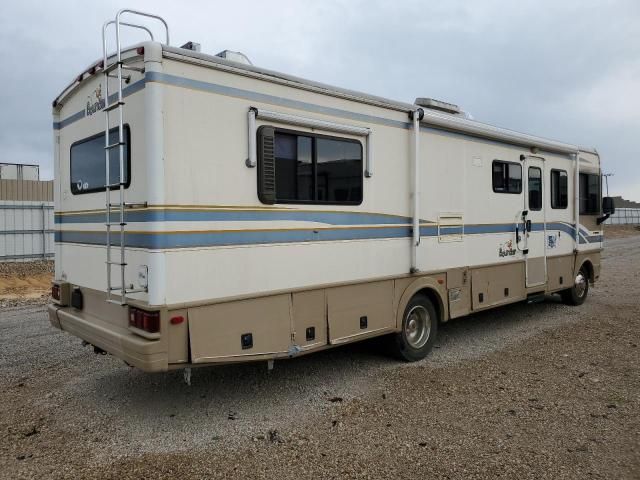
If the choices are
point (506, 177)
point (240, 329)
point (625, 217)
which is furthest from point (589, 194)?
point (625, 217)

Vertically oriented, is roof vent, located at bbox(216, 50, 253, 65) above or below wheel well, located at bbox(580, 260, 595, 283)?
above

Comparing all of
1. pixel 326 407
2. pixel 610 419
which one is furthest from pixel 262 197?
pixel 610 419

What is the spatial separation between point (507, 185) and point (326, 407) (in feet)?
14.4

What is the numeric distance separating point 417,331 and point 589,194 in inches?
210

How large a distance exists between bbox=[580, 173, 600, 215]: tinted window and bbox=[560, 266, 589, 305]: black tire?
3.52 ft

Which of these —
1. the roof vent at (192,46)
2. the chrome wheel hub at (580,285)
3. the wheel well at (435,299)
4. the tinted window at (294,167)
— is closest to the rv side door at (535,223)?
the chrome wheel hub at (580,285)

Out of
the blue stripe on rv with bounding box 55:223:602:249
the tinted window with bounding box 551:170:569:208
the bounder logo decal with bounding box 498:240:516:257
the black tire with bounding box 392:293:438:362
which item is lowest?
the black tire with bounding box 392:293:438:362

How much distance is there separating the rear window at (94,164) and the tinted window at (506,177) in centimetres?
494

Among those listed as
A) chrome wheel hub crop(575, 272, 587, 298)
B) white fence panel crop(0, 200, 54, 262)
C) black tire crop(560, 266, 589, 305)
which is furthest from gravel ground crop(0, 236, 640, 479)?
white fence panel crop(0, 200, 54, 262)

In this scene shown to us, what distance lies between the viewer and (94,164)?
504 centimetres

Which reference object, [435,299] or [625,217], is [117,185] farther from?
[625,217]

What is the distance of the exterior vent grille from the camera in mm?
4676

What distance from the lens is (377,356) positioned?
6.41m

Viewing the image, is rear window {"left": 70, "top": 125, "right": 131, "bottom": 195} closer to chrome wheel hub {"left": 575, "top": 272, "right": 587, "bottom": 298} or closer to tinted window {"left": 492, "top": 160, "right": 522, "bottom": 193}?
tinted window {"left": 492, "top": 160, "right": 522, "bottom": 193}
